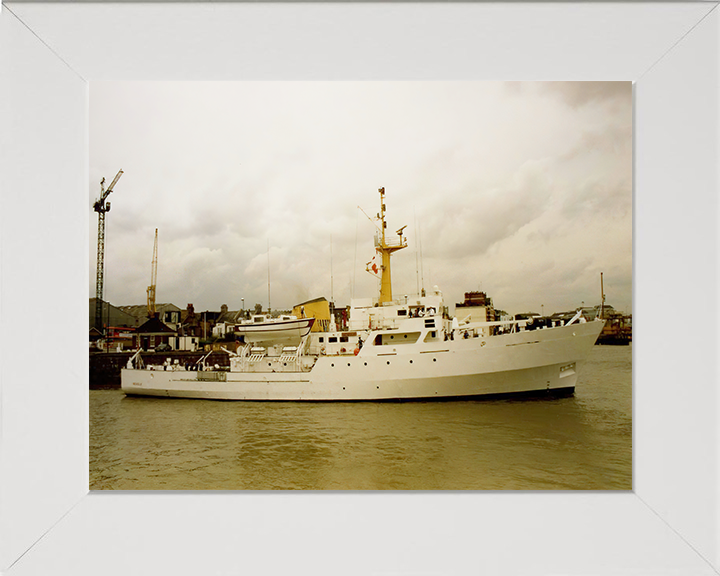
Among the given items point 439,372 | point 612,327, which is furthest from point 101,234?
point 612,327

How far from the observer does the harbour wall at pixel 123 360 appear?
5375mm

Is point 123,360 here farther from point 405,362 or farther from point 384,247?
point 384,247

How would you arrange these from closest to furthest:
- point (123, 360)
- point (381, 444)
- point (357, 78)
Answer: point (357, 78) → point (381, 444) → point (123, 360)

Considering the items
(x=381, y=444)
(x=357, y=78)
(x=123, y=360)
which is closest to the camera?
(x=357, y=78)

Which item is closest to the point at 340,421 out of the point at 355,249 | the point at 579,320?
A: the point at 355,249

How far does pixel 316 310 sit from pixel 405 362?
1.21m

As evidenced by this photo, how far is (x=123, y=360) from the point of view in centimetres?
569

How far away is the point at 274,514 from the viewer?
9.39 feet

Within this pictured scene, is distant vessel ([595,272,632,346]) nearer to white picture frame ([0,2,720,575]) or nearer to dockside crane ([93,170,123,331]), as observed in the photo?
white picture frame ([0,2,720,575])

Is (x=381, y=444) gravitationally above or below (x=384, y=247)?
below
